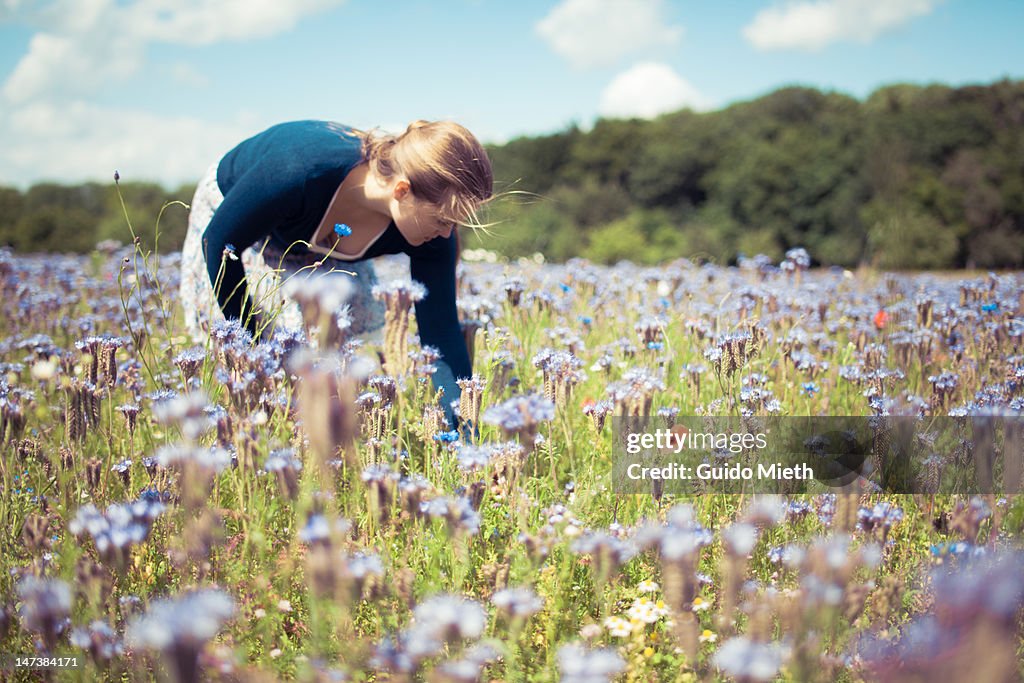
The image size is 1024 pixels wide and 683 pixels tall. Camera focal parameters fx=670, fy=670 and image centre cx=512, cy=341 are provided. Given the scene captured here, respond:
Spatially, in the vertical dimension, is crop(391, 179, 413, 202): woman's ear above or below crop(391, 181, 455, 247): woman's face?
above

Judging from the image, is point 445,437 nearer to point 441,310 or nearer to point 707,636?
point 707,636

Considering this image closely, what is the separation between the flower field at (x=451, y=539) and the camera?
1.29m

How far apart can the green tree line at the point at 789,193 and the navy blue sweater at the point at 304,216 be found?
18.1 m

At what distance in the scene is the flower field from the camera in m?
1.29

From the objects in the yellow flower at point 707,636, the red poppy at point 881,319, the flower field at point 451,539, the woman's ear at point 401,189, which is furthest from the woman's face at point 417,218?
the red poppy at point 881,319

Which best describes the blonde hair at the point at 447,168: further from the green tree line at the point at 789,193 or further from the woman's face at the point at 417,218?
the green tree line at the point at 789,193

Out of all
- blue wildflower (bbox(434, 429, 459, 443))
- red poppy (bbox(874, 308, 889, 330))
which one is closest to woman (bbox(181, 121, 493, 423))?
blue wildflower (bbox(434, 429, 459, 443))

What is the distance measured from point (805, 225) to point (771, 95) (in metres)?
24.8

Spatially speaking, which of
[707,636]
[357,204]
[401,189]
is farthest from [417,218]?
[707,636]

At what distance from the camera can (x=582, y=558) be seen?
7.23 ft

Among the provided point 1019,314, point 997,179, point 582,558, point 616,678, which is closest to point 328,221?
point 582,558

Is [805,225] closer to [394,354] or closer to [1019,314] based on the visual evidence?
[1019,314]

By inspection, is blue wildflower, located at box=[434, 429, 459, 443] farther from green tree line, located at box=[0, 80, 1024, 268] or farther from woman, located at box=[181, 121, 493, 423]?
green tree line, located at box=[0, 80, 1024, 268]

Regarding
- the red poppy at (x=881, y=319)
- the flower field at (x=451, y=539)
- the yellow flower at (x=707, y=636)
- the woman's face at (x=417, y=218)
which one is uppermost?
the woman's face at (x=417, y=218)
